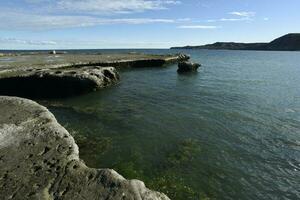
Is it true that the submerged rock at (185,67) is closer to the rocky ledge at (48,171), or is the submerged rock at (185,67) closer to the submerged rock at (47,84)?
the submerged rock at (47,84)

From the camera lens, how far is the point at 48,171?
11.9 metres

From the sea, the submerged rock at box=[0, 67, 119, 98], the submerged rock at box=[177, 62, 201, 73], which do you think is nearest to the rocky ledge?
the sea

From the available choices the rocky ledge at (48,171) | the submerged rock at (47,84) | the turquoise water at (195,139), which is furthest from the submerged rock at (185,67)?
the rocky ledge at (48,171)

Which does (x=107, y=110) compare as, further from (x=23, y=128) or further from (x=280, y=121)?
(x=280, y=121)

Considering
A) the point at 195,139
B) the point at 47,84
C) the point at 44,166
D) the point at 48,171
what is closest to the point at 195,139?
the point at 195,139

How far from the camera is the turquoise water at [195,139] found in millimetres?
14164

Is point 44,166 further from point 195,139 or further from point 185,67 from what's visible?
point 185,67

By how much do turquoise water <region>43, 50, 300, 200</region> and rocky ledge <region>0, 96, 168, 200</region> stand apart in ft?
9.06

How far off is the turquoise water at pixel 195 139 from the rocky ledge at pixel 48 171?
2.76 meters

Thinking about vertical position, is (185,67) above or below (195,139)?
below

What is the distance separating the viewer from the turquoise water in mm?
14164

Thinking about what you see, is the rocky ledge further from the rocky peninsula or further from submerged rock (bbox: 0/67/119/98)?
submerged rock (bbox: 0/67/119/98)

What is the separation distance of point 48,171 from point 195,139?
10.2 m

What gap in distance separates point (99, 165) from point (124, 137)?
14.0 feet
